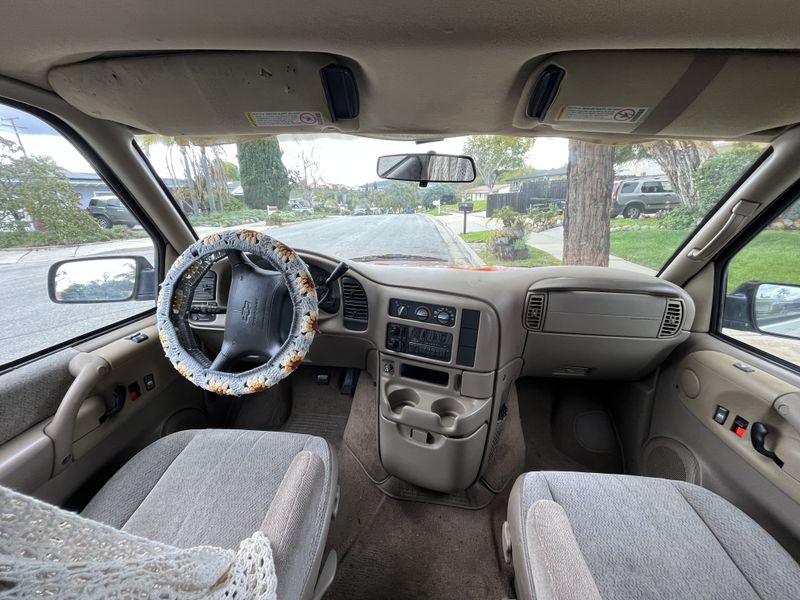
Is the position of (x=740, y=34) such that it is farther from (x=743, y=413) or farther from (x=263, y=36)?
(x=743, y=413)

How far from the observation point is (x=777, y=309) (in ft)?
5.25

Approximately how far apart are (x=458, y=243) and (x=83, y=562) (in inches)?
73.4

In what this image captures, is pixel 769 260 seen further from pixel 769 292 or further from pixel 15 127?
pixel 15 127

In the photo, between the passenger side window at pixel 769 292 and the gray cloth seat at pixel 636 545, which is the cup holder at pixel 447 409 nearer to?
the gray cloth seat at pixel 636 545

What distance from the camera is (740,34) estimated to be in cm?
85

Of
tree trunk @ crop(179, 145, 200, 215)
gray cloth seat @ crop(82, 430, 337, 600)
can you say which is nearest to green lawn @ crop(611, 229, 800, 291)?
gray cloth seat @ crop(82, 430, 337, 600)

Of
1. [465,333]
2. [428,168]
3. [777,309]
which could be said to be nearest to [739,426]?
[777,309]

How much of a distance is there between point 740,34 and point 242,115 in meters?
1.55

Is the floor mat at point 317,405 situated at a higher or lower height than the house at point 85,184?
lower

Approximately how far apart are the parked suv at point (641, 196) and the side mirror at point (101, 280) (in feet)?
8.73

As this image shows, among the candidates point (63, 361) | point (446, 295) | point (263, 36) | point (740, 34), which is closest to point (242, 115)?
point (263, 36)

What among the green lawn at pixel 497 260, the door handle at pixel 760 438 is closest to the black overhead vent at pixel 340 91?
the green lawn at pixel 497 260

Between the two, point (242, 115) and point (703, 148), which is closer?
point (242, 115)

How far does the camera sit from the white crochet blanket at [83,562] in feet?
1.32
